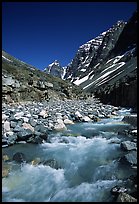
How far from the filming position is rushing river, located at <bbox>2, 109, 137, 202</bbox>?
5.79 m

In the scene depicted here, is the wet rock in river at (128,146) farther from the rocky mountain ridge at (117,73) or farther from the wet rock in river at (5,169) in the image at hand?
the rocky mountain ridge at (117,73)

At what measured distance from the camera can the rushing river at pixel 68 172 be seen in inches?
228

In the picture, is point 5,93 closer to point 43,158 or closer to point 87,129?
point 87,129

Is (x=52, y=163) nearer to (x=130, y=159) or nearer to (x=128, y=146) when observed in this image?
(x=130, y=159)

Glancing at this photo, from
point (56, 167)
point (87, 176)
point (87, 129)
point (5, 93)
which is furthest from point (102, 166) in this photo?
point (5, 93)

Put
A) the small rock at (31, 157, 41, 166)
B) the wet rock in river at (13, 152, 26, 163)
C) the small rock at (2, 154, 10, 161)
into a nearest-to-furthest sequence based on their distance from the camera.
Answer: the small rock at (31, 157, 41, 166), the wet rock in river at (13, 152, 26, 163), the small rock at (2, 154, 10, 161)

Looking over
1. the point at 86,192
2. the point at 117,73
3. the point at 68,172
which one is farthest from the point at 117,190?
the point at 117,73

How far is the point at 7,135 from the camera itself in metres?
10.6

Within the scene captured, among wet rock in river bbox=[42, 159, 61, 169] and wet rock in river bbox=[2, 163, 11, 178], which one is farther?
wet rock in river bbox=[42, 159, 61, 169]

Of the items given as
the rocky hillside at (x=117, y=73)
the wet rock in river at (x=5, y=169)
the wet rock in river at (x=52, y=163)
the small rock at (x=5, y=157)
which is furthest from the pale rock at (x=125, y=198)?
the rocky hillside at (x=117, y=73)

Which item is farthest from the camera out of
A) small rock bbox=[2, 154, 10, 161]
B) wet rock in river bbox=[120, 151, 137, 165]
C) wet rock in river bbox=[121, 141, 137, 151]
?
wet rock in river bbox=[121, 141, 137, 151]

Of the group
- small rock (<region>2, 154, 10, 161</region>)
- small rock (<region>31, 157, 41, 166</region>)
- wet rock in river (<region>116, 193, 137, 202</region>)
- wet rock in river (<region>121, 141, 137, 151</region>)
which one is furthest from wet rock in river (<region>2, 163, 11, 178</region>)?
wet rock in river (<region>121, 141, 137, 151</region>)

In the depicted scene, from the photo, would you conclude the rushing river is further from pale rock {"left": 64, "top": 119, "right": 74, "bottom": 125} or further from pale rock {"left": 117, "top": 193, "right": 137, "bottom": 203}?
pale rock {"left": 64, "top": 119, "right": 74, "bottom": 125}

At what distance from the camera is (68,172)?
7227 mm
